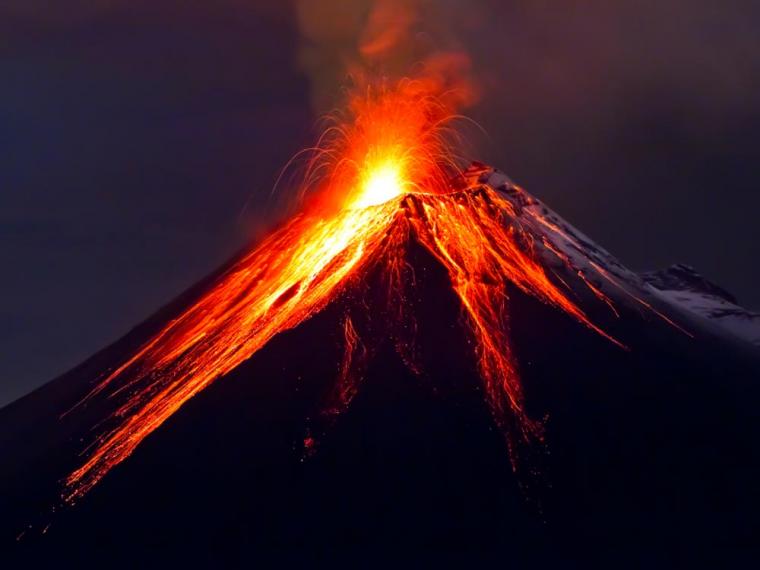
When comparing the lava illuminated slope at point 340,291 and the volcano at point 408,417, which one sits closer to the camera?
the volcano at point 408,417

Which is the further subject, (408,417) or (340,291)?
(340,291)

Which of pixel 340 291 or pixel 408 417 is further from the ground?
pixel 340 291

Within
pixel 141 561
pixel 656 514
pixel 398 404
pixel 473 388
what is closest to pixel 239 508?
pixel 141 561

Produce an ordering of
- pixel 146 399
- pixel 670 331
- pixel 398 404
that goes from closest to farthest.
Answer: pixel 398 404, pixel 146 399, pixel 670 331

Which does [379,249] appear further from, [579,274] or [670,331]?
[670,331]

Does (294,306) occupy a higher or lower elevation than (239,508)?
higher

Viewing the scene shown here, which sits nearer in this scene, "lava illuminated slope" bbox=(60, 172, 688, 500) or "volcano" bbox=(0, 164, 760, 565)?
"volcano" bbox=(0, 164, 760, 565)

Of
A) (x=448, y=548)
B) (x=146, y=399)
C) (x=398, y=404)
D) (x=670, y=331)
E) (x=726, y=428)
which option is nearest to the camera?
(x=448, y=548)

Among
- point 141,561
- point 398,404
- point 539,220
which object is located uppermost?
point 539,220
